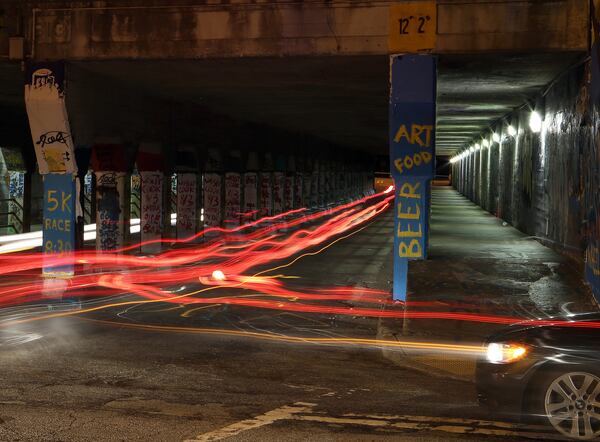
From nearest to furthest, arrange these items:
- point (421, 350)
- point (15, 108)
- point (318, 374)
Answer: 1. point (318, 374)
2. point (421, 350)
3. point (15, 108)

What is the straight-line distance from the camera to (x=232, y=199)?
29391mm

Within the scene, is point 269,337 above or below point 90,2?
below

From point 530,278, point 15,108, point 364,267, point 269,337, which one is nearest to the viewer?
point 269,337

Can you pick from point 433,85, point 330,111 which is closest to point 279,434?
point 433,85

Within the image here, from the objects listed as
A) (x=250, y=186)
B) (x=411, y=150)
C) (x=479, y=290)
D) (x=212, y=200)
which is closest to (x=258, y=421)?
(x=479, y=290)

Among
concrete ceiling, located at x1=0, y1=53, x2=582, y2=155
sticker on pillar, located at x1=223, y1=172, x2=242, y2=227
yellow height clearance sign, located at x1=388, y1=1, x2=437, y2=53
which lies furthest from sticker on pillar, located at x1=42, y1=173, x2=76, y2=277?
sticker on pillar, located at x1=223, y1=172, x2=242, y2=227

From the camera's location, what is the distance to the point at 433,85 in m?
13.4

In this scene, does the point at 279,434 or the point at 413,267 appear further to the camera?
the point at 413,267

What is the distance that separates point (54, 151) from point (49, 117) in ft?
2.56

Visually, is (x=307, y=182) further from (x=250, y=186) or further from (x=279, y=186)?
(x=250, y=186)

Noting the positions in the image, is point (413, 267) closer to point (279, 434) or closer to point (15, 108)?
point (279, 434)

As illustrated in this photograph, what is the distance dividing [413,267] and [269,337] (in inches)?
154

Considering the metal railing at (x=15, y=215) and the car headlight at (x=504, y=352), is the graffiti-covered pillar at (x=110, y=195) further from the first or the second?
the car headlight at (x=504, y=352)

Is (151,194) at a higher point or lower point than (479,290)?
higher
